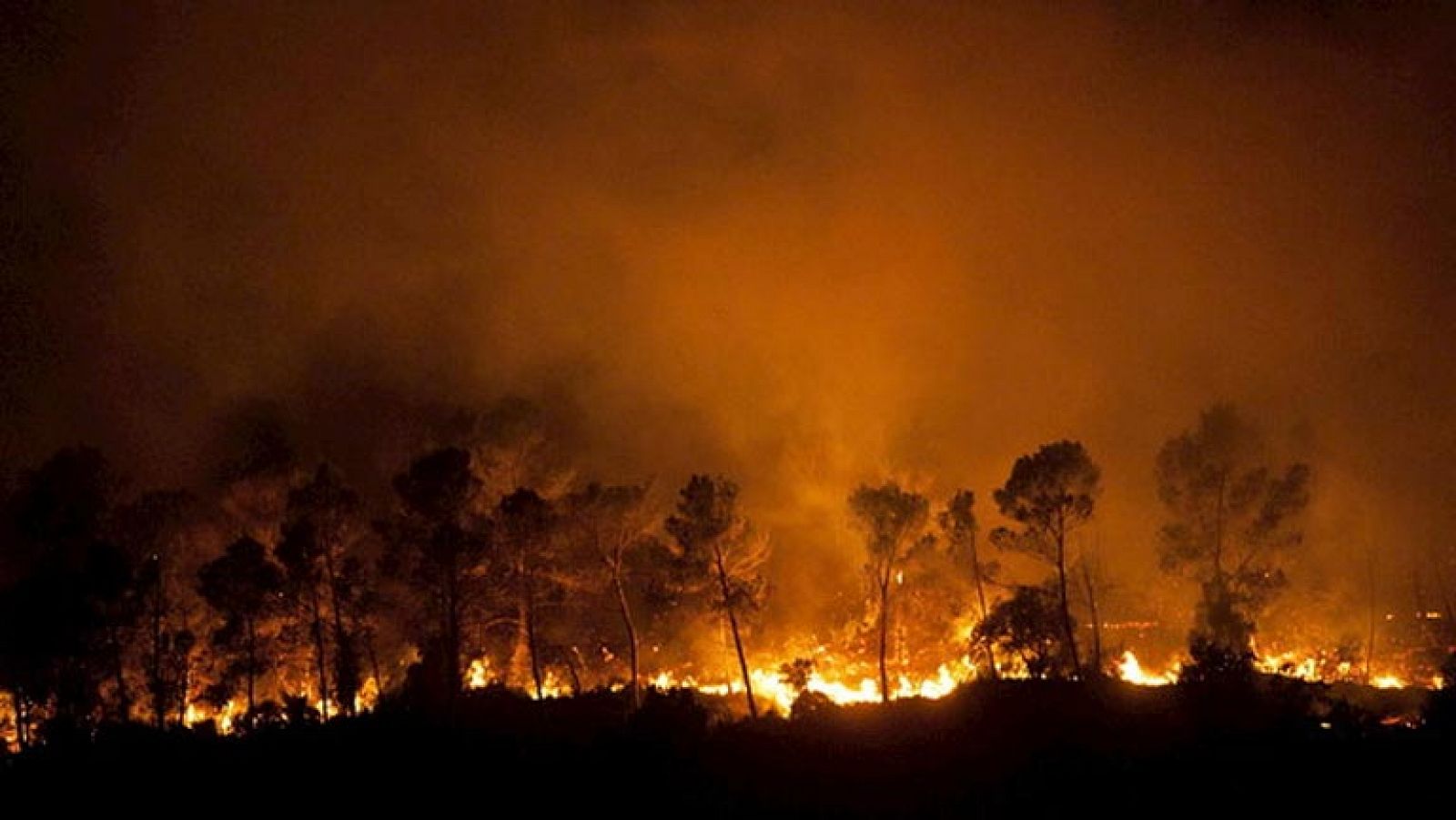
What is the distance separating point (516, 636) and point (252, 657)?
972 cm

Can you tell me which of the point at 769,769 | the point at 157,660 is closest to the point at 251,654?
the point at 157,660

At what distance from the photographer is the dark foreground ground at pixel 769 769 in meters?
12.5

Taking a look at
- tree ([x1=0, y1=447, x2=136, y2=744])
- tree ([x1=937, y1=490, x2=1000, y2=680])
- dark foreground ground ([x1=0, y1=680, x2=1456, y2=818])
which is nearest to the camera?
dark foreground ground ([x1=0, y1=680, x2=1456, y2=818])

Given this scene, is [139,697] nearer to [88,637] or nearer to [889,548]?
[88,637]

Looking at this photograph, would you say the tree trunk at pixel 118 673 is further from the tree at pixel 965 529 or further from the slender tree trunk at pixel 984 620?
the tree at pixel 965 529

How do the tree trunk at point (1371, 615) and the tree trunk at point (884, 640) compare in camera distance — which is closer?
the tree trunk at point (884, 640)

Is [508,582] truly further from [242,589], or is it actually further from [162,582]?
[162,582]

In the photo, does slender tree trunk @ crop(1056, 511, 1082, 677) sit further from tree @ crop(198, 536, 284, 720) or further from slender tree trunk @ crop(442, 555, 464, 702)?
tree @ crop(198, 536, 284, 720)

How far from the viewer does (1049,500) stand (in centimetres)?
3609

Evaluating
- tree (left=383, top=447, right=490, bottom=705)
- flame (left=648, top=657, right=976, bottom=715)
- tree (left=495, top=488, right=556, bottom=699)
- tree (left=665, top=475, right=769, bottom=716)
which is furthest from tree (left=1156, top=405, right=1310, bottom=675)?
tree (left=383, top=447, right=490, bottom=705)

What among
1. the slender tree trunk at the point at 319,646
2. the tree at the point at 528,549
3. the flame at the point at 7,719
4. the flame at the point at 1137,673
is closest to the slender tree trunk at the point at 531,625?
the tree at the point at 528,549

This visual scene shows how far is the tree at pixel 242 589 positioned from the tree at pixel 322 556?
66 centimetres

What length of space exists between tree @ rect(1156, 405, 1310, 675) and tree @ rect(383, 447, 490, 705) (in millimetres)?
28294

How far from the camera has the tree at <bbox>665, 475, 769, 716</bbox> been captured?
3434 cm
